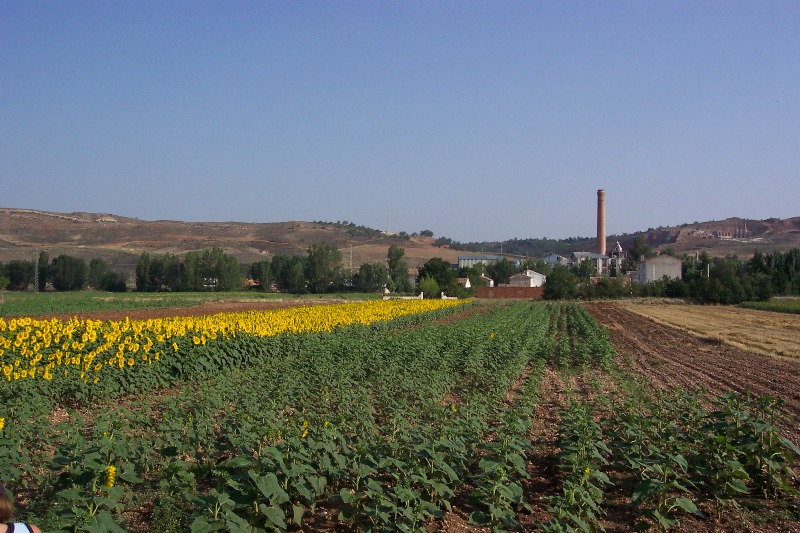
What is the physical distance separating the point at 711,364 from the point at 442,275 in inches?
2437

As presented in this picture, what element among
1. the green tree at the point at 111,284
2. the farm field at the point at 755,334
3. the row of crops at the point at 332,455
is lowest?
the green tree at the point at 111,284

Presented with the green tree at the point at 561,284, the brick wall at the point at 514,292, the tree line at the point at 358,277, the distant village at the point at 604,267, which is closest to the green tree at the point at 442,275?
the tree line at the point at 358,277

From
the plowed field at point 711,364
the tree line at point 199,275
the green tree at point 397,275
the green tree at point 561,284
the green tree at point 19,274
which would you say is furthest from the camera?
the green tree at point 397,275

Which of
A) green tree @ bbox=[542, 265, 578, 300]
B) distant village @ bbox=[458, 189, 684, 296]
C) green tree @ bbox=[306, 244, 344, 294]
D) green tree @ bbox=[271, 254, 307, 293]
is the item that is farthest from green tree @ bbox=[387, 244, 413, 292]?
green tree @ bbox=[542, 265, 578, 300]

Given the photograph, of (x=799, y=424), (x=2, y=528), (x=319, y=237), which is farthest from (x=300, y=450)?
(x=319, y=237)

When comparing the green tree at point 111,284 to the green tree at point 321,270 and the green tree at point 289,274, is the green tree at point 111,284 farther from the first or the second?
the green tree at point 321,270

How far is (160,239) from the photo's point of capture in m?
138

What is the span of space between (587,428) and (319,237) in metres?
158

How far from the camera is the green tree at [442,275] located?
79875 mm

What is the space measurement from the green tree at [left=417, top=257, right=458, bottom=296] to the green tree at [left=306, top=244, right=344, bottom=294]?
1426cm

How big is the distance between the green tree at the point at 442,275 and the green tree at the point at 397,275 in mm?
7258

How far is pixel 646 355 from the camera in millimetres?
22844

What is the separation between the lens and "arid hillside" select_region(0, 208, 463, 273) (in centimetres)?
11881

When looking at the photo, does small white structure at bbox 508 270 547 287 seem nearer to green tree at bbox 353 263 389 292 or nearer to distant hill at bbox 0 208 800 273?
green tree at bbox 353 263 389 292
